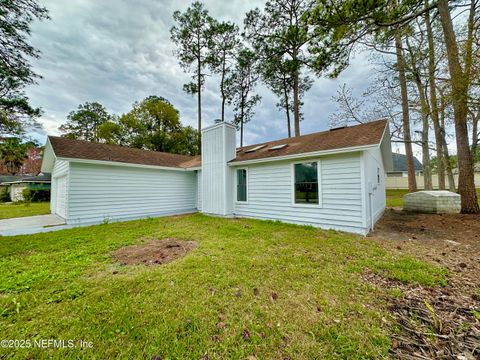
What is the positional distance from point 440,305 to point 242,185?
707cm

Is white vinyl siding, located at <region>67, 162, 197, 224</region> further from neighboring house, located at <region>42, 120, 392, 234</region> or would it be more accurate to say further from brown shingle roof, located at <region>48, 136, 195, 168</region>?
brown shingle roof, located at <region>48, 136, 195, 168</region>

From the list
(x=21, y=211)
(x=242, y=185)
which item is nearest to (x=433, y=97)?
(x=242, y=185)

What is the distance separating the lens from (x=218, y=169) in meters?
9.20

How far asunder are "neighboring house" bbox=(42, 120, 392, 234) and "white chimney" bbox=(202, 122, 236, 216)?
0.15 feet

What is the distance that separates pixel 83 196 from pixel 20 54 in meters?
7.96

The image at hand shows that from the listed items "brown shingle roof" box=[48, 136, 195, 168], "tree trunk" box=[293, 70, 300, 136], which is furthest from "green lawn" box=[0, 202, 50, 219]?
"tree trunk" box=[293, 70, 300, 136]

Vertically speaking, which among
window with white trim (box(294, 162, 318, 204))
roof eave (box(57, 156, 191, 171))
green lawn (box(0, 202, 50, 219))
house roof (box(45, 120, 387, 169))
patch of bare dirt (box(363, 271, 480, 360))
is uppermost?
house roof (box(45, 120, 387, 169))

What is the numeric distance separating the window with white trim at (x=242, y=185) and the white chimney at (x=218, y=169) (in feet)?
1.14

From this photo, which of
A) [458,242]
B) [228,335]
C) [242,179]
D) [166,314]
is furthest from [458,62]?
[166,314]

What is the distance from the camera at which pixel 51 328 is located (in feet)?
6.84

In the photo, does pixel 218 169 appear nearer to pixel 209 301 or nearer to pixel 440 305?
pixel 209 301

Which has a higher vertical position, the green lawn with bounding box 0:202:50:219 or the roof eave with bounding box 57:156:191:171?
the roof eave with bounding box 57:156:191:171

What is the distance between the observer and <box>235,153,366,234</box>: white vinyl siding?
230 inches

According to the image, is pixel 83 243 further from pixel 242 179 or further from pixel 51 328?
pixel 242 179
